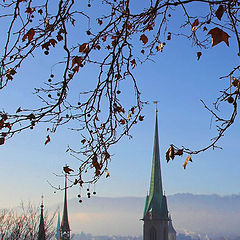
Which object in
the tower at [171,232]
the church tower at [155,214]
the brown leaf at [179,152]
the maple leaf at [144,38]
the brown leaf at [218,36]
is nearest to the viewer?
the brown leaf at [218,36]

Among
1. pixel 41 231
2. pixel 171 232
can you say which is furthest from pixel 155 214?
pixel 171 232

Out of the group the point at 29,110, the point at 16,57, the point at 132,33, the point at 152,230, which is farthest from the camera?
the point at 152,230

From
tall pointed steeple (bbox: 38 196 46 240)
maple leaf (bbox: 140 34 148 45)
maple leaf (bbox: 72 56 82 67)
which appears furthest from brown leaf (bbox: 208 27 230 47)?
tall pointed steeple (bbox: 38 196 46 240)

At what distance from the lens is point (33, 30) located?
3.69m

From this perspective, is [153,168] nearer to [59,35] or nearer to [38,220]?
[38,220]

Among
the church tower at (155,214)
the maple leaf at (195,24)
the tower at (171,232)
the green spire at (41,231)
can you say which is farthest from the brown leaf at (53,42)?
the tower at (171,232)

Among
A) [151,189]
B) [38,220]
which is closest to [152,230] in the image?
[151,189]

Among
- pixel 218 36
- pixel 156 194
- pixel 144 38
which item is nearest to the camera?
pixel 218 36

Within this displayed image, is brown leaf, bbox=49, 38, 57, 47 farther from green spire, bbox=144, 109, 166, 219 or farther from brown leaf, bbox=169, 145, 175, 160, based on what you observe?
green spire, bbox=144, 109, 166, 219

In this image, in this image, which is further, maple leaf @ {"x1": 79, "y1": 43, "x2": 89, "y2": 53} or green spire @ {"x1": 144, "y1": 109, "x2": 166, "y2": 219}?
green spire @ {"x1": 144, "y1": 109, "x2": 166, "y2": 219}

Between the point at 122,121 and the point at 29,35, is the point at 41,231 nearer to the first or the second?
the point at 122,121

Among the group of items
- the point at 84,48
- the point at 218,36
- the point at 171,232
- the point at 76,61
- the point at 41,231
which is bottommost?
the point at 41,231

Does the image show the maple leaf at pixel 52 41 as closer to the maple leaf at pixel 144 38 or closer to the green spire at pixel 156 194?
the maple leaf at pixel 144 38

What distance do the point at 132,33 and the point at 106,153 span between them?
0.96 meters
